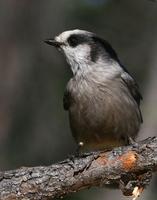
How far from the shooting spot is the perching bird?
324 inches

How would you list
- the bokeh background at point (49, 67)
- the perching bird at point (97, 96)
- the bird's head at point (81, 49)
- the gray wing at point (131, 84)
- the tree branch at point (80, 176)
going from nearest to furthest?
the tree branch at point (80, 176) → the perching bird at point (97, 96) → the bird's head at point (81, 49) → the gray wing at point (131, 84) → the bokeh background at point (49, 67)

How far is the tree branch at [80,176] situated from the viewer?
19.5 feet

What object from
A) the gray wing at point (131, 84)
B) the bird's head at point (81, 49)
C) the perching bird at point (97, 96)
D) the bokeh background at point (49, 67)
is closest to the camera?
the perching bird at point (97, 96)

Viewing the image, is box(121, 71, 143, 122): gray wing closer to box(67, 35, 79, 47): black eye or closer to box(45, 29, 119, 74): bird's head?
box(45, 29, 119, 74): bird's head

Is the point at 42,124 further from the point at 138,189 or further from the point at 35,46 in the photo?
the point at 138,189

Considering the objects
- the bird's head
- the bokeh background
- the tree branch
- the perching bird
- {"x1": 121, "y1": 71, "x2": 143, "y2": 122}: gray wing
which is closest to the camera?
the tree branch

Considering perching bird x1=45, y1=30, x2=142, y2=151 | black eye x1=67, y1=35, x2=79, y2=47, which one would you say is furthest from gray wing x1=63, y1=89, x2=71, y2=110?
black eye x1=67, y1=35, x2=79, y2=47

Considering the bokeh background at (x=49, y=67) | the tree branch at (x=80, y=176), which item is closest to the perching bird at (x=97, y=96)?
the bokeh background at (x=49, y=67)

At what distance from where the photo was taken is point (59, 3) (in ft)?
46.2

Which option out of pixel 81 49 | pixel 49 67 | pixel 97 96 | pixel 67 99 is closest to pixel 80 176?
pixel 97 96

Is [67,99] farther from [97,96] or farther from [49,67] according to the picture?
[49,67]

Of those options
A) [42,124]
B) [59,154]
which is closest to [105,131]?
[59,154]

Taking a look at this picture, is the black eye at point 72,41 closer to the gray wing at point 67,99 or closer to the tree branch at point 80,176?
the gray wing at point 67,99

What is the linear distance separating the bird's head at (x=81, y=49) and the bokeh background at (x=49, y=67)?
4.68 ft
